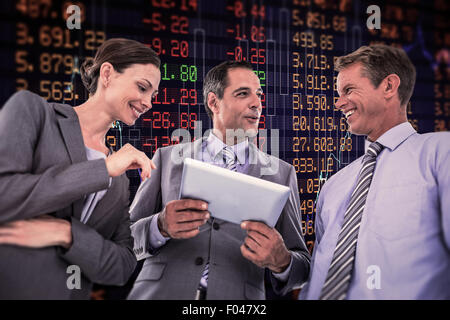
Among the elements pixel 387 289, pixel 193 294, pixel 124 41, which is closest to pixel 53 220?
pixel 193 294

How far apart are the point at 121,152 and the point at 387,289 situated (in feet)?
3.59

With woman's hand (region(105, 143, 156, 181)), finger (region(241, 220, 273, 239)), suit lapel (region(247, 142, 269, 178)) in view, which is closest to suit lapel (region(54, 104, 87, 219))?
woman's hand (region(105, 143, 156, 181))

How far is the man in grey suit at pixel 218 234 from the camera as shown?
1434 mm

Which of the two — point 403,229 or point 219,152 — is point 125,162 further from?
point 403,229

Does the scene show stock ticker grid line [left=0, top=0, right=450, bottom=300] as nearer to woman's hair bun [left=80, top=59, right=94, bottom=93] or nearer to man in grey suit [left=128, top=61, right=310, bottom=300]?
man in grey suit [left=128, top=61, right=310, bottom=300]

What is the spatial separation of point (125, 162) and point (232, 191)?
39cm

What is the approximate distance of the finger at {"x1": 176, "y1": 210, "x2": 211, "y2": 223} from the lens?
1.37m

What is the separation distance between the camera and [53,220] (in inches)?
49.8

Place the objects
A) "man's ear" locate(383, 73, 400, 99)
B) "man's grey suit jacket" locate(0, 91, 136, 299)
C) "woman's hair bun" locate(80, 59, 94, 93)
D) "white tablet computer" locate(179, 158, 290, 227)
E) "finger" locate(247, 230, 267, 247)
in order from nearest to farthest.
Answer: "man's grey suit jacket" locate(0, 91, 136, 299) → "white tablet computer" locate(179, 158, 290, 227) → "finger" locate(247, 230, 267, 247) → "woman's hair bun" locate(80, 59, 94, 93) → "man's ear" locate(383, 73, 400, 99)

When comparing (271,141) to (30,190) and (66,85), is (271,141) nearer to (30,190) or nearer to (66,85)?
(66,85)

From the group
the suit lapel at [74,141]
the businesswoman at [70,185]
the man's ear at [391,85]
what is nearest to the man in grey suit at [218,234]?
the businesswoman at [70,185]

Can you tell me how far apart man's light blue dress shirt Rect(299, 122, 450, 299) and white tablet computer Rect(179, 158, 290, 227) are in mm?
395

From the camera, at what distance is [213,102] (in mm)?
2020

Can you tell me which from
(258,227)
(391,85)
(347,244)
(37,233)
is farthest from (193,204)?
(391,85)
